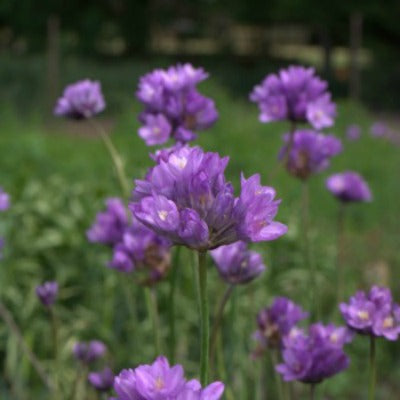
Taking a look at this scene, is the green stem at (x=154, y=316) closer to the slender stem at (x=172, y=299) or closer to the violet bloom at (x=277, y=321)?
the slender stem at (x=172, y=299)

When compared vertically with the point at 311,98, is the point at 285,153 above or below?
below

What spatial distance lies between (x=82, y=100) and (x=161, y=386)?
1.01 meters

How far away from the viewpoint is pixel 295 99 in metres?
1.74

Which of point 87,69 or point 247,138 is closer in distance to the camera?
point 247,138

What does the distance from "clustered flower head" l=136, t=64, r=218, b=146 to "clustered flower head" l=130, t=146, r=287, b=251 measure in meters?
0.59

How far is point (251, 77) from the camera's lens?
17.5 meters

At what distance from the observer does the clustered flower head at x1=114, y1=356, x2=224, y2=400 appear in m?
0.82

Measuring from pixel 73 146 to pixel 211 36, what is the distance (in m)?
16.3

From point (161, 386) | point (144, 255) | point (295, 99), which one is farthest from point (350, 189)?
point (161, 386)

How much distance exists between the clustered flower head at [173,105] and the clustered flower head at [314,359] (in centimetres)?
46

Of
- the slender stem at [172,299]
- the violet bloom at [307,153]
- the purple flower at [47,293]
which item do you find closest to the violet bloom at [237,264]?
the slender stem at [172,299]

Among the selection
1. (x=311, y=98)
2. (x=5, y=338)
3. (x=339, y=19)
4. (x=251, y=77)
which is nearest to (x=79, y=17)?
(x=251, y=77)

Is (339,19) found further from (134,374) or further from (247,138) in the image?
(134,374)

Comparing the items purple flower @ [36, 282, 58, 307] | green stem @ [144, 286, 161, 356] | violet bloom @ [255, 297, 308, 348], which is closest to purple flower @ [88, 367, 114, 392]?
green stem @ [144, 286, 161, 356]
